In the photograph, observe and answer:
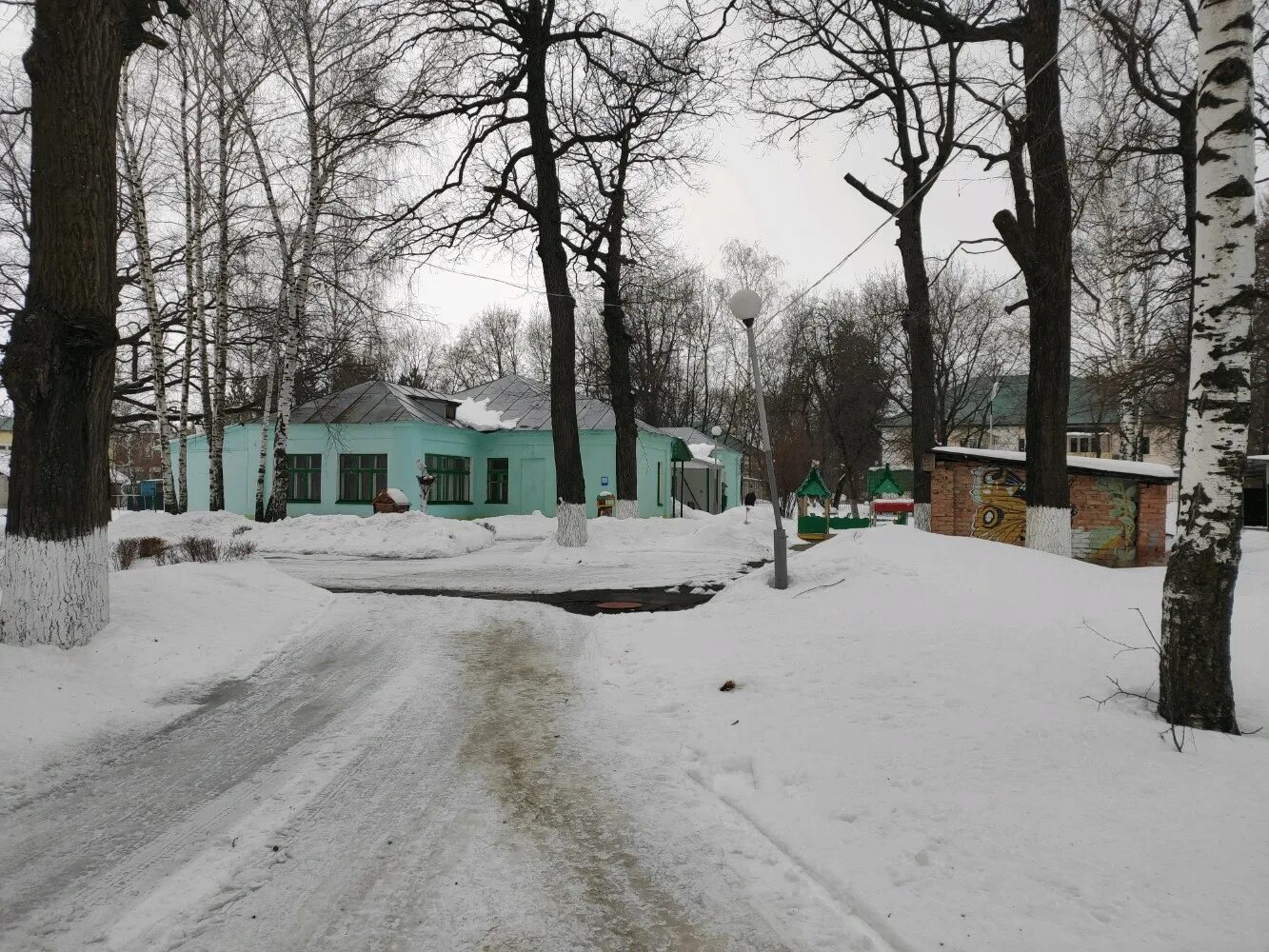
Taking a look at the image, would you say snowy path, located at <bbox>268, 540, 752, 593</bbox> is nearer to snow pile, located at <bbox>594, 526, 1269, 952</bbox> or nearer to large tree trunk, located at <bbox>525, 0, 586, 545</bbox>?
large tree trunk, located at <bbox>525, 0, 586, 545</bbox>

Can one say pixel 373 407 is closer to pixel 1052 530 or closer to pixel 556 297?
pixel 556 297

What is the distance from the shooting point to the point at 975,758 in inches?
150

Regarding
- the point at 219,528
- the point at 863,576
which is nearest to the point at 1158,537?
the point at 863,576

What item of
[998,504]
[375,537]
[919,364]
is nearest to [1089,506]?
[998,504]

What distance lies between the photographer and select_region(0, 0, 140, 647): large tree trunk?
553 centimetres

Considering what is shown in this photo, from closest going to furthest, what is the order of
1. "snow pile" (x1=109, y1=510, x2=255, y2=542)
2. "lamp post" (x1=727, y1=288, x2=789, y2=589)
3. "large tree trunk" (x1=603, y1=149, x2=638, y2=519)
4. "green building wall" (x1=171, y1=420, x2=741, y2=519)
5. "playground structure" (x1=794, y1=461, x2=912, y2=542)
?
"lamp post" (x1=727, y1=288, x2=789, y2=589) → "snow pile" (x1=109, y1=510, x2=255, y2=542) → "playground structure" (x1=794, y1=461, x2=912, y2=542) → "large tree trunk" (x1=603, y1=149, x2=638, y2=519) → "green building wall" (x1=171, y1=420, x2=741, y2=519)

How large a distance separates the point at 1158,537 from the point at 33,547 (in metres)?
17.4

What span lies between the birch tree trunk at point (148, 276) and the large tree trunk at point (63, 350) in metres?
14.0

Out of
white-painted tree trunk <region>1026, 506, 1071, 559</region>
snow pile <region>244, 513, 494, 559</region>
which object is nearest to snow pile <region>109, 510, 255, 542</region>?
snow pile <region>244, 513, 494, 559</region>

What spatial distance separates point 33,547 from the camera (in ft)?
18.3

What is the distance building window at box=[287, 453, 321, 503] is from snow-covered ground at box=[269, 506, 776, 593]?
996 cm

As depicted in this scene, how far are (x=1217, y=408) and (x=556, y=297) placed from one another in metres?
13.2

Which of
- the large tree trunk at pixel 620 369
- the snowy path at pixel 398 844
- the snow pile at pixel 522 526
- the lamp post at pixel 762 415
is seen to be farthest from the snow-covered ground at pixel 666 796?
the snow pile at pixel 522 526

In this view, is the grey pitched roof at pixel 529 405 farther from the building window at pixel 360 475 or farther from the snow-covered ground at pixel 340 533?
the snow-covered ground at pixel 340 533
